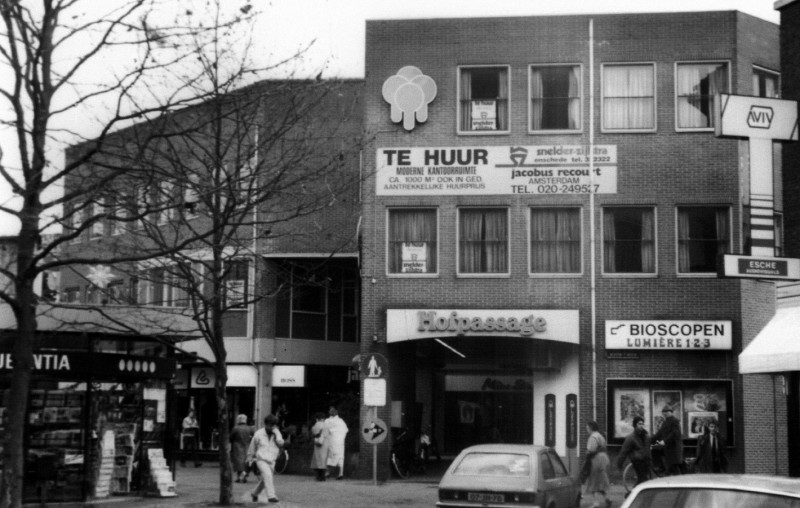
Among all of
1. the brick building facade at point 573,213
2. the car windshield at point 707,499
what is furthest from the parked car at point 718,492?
the brick building facade at point 573,213

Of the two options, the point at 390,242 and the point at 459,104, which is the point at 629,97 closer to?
the point at 459,104

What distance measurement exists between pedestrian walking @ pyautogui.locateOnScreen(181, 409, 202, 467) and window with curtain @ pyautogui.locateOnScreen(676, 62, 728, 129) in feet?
53.2

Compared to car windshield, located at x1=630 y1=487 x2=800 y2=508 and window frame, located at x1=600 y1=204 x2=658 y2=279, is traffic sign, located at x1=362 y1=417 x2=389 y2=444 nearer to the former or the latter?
window frame, located at x1=600 y1=204 x2=658 y2=279

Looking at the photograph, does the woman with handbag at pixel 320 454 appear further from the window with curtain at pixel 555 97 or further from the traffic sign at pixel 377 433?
the window with curtain at pixel 555 97

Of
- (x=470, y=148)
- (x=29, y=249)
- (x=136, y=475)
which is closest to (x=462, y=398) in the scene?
(x=470, y=148)

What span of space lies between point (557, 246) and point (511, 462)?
13.6m

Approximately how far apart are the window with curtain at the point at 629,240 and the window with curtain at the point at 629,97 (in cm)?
220

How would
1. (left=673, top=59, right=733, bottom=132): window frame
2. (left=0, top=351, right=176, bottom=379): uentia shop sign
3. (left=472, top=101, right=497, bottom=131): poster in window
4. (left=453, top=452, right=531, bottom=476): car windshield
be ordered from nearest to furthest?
(left=453, top=452, right=531, bottom=476): car windshield < (left=0, top=351, right=176, bottom=379): uentia shop sign < (left=673, top=59, right=733, bottom=132): window frame < (left=472, top=101, right=497, bottom=131): poster in window

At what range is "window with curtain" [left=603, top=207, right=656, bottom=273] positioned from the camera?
1139 inches

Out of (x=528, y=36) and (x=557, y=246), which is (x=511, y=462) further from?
(x=528, y=36)

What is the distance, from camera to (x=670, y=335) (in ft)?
92.7

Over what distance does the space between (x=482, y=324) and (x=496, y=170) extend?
393 cm

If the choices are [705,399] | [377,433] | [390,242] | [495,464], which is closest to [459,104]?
[390,242]

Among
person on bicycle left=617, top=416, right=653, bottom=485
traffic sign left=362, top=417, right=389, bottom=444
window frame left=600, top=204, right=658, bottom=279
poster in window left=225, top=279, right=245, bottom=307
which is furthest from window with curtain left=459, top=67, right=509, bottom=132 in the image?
person on bicycle left=617, top=416, right=653, bottom=485
